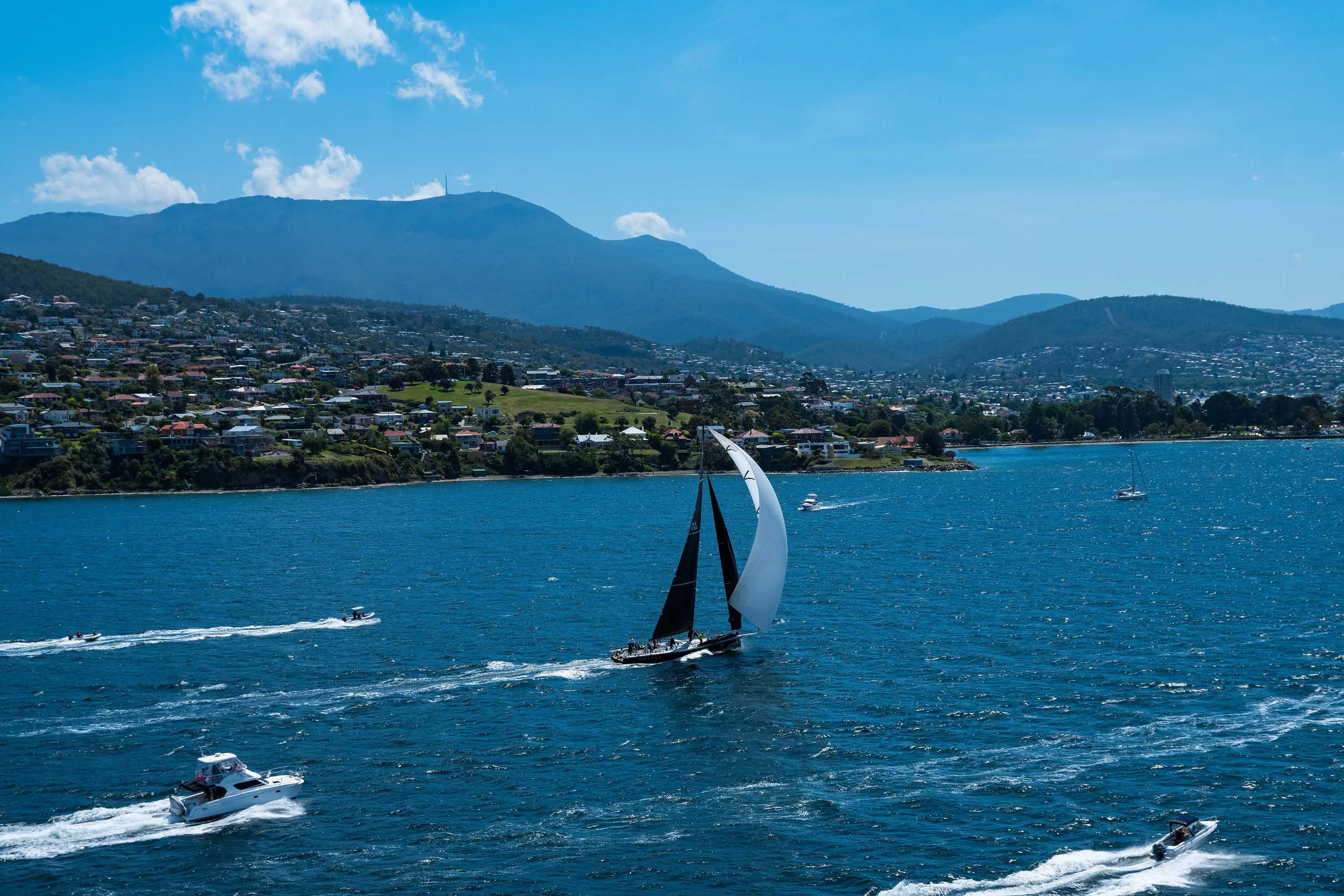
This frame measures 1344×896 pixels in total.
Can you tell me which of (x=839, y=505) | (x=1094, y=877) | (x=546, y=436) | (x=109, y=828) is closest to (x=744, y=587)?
(x=1094, y=877)

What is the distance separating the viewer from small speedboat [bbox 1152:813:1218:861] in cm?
2914

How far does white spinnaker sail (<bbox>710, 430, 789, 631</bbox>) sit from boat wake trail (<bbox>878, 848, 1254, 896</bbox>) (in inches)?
894

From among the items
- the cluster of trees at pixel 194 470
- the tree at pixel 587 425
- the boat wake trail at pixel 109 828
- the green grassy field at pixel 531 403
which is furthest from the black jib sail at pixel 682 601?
the green grassy field at pixel 531 403

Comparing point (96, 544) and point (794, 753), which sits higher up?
point (96, 544)

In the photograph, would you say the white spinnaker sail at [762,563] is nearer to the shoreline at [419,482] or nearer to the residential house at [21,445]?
the shoreline at [419,482]

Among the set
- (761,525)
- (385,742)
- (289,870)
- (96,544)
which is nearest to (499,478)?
(96,544)

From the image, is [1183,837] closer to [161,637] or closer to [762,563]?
[762,563]

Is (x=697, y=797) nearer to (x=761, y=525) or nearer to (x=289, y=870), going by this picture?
(x=289, y=870)

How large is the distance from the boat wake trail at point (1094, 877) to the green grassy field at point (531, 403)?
150 meters

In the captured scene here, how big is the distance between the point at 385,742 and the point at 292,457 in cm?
10727

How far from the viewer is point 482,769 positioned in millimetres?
36656

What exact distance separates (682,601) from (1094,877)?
25.4 meters

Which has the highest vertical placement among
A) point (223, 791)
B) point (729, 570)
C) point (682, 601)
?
point (729, 570)

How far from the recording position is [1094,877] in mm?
28406
